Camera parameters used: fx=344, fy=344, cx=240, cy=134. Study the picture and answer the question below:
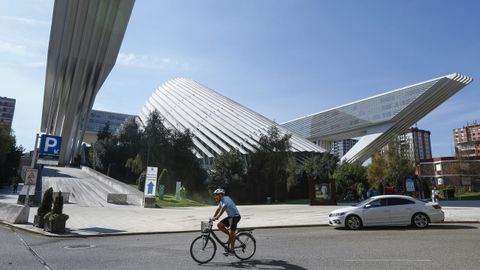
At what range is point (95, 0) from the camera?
27328mm

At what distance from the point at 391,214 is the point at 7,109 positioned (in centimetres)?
13714

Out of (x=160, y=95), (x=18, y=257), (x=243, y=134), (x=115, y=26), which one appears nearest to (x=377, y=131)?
(x=243, y=134)

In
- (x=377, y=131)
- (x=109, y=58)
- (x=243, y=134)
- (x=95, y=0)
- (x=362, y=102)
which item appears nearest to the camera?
(x=95, y=0)

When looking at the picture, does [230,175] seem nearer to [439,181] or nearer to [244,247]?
[244,247]

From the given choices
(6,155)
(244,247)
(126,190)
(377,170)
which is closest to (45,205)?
(244,247)

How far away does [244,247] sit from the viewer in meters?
7.68

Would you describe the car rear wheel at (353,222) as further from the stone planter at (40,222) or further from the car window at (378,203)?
the stone planter at (40,222)

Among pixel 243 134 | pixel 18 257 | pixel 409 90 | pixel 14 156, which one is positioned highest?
pixel 409 90

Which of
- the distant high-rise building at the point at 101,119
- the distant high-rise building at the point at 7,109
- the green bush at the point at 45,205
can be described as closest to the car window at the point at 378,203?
the green bush at the point at 45,205

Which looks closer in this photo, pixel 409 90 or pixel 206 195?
pixel 206 195

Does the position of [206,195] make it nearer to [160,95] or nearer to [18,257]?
[18,257]

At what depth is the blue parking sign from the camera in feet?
51.7

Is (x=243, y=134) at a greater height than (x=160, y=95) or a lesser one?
lesser

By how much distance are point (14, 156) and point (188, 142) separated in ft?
92.8
